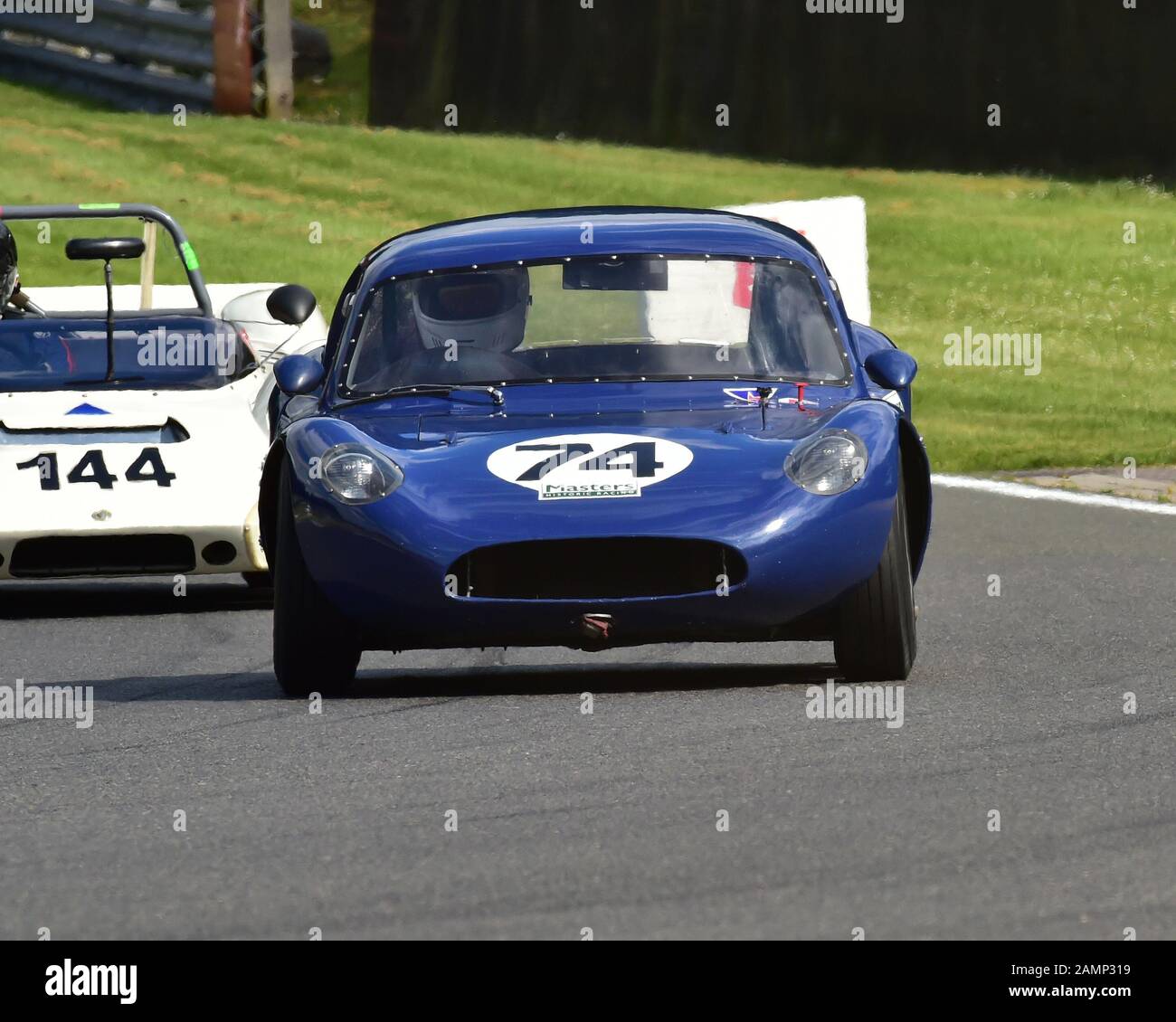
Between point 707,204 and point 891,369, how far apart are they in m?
18.2

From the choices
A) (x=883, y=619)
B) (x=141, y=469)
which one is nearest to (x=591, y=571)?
(x=883, y=619)

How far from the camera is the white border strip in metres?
14.0

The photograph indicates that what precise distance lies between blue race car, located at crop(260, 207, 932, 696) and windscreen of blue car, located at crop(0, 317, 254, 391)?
3.58 m

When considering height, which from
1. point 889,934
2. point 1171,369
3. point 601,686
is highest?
point 889,934

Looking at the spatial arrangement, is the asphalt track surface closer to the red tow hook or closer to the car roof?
the red tow hook

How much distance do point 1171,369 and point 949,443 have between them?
3.62 m

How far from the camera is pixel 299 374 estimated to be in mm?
8477

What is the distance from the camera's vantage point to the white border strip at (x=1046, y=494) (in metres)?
14.0

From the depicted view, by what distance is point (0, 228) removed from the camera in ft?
42.4

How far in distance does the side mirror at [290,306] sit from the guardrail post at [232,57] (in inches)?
722

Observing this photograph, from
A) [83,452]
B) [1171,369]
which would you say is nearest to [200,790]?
[83,452]

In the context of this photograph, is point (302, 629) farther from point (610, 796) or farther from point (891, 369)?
point (891, 369)

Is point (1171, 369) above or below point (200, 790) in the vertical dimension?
below

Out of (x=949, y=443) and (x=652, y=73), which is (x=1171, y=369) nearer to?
(x=949, y=443)
